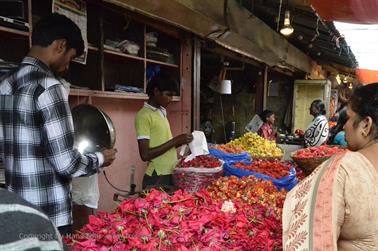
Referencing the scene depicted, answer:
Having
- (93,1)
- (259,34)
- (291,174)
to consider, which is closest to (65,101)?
(93,1)

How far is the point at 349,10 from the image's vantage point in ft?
7.72

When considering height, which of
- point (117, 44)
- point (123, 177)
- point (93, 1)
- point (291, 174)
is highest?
point (93, 1)

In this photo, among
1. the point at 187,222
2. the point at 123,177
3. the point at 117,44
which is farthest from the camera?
the point at 123,177

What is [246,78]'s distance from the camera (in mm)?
9453

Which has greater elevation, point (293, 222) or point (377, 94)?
point (377, 94)

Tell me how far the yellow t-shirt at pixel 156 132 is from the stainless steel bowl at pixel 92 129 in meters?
0.61

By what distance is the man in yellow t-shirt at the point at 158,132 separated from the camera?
2963 millimetres

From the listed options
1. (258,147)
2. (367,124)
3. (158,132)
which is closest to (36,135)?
(158,132)

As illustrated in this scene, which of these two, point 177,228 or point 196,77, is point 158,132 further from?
point 196,77

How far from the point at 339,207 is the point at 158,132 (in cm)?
207

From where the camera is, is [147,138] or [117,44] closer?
[147,138]

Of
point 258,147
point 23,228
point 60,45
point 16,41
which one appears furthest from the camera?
point 258,147

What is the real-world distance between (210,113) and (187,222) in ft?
26.8

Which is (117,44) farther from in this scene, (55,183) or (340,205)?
(340,205)
